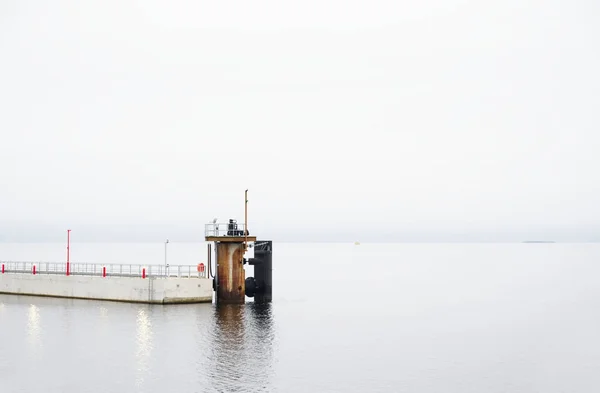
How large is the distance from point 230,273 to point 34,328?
51.2ft

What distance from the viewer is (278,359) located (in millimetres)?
36094

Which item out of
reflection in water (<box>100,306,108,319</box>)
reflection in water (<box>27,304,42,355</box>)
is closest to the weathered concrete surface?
reflection in water (<box>100,306,108,319</box>)

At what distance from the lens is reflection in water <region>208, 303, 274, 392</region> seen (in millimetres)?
30547

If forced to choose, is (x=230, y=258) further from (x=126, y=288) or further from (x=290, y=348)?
(x=290, y=348)

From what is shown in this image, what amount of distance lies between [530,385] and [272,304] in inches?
1276

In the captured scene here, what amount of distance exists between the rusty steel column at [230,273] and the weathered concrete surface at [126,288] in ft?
4.34

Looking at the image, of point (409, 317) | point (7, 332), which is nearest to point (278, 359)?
point (7, 332)

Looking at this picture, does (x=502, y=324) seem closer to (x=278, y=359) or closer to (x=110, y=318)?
(x=278, y=359)

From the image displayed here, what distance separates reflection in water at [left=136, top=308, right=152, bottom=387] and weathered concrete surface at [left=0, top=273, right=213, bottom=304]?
6.32 ft

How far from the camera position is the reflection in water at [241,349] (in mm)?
30547

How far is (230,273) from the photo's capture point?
172 ft

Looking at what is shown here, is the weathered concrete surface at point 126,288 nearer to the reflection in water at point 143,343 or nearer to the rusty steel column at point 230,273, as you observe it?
the rusty steel column at point 230,273

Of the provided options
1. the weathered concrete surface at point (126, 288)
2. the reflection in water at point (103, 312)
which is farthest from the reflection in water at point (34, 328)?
the reflection in water at point (103, 312)

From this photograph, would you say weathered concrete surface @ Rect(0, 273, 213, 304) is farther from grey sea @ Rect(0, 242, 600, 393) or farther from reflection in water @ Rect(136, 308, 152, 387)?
reflection in water @ Rect(136, 308, 152, 387)
